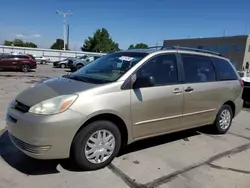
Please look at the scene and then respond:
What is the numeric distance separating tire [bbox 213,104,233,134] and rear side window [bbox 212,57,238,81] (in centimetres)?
62

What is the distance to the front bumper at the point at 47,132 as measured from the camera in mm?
3314

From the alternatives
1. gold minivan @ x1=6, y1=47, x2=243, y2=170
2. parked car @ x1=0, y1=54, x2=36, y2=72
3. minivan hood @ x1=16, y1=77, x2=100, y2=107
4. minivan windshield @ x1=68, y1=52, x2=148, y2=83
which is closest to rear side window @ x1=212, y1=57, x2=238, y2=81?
gold minivan @ x1=6, y1=47, x2=243, y2=170

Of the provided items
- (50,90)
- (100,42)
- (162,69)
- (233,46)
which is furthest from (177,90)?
(100,42)

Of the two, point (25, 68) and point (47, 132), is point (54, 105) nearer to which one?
point (47, 132)

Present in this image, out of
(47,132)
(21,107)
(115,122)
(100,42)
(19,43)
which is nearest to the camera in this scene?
(47,132)

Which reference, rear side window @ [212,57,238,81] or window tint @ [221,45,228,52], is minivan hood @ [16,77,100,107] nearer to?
rear side window @ [212,57,238,81]

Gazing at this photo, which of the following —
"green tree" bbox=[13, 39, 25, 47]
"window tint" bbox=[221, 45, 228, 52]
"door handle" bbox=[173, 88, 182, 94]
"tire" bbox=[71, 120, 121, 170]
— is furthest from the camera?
"green tree" bbox=[13, 39, 25, 47]

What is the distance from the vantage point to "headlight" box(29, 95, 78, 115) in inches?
133

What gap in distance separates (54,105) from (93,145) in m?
0.79

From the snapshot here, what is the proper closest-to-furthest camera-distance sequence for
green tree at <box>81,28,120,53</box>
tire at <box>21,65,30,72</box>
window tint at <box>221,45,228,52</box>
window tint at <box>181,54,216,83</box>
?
window tint at <box>181,54,216,83</box> < tire at <box>21,65,30,72</box> < window tint at <box>221,45,228,52</box> < green tree at <box>81,28,120,53</box>

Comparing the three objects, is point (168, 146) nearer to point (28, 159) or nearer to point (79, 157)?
A: point (79, 157)

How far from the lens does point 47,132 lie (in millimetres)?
3314

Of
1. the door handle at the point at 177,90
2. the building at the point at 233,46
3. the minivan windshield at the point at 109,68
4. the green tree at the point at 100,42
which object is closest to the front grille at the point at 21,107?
the minivan windshield at the point at 109,68

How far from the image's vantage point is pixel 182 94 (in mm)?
4668
